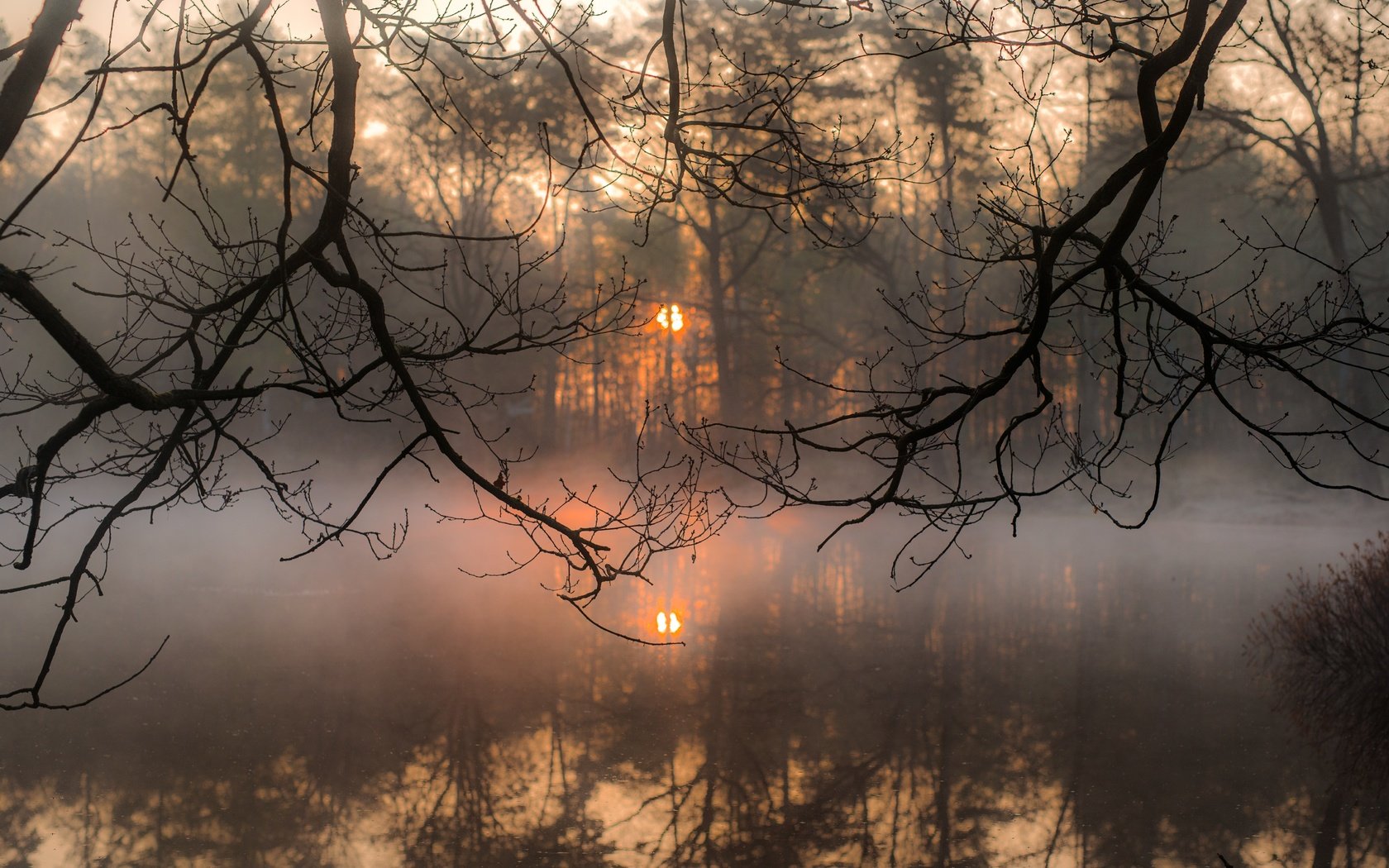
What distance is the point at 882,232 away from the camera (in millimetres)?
30312

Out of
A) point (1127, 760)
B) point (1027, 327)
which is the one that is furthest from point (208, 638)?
point (1027, 327)

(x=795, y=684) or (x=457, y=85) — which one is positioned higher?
(x=457, y=85)

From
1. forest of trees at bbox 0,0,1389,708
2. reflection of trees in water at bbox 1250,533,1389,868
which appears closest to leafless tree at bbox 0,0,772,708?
forest of trees at bbox 0,0,1389,708

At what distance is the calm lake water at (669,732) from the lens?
9180 millimetres

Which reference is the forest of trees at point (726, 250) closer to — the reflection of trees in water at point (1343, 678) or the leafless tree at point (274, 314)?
the leafless tree at point (274, 314)

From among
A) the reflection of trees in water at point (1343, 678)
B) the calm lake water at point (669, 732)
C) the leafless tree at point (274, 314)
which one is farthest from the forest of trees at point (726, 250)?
the reflection of trees in water at point (1343, 678)

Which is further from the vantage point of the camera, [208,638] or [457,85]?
[457,85]

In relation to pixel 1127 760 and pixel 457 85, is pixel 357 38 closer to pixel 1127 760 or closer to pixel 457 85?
pixel 1127 760

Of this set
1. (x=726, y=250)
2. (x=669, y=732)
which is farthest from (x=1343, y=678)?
(x=726, y=250)

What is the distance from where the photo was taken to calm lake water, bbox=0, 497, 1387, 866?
918 cm

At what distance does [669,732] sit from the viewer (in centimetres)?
1173

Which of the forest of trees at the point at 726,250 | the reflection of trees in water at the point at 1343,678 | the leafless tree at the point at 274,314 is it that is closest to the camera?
the leafless tree at the point at 274,314

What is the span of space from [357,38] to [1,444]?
32.8 meters

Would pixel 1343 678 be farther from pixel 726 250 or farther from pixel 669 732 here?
pixel 726 250
